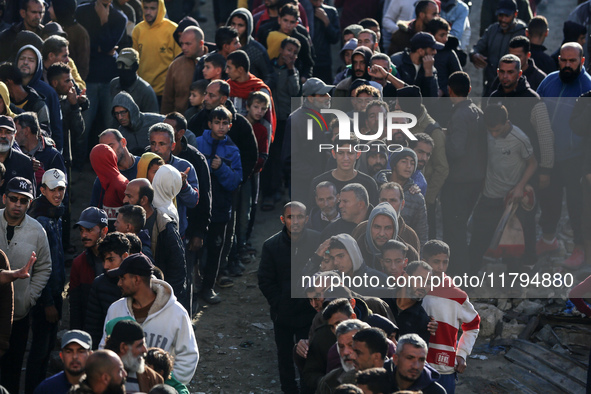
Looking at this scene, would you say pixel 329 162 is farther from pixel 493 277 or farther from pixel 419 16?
pixel 419 16

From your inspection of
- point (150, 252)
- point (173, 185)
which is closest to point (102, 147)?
point (173, 185)

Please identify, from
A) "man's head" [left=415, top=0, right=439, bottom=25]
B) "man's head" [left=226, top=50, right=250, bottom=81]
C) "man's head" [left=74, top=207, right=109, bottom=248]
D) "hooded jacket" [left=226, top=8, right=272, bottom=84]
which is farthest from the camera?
"man's head" [left=415, top=0, right=439, bottom=25]

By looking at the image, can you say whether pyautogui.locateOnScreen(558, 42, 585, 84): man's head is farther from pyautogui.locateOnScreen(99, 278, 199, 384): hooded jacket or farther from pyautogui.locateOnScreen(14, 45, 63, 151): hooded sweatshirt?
pyautogui.locateOnScreen(99, 278, 199, 384): hooded jacket

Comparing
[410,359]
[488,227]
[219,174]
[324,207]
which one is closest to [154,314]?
[410,359]

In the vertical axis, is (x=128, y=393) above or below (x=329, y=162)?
below

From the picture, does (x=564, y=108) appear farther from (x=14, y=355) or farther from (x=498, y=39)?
(x=14, y=355)

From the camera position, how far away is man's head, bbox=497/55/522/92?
10289 mm

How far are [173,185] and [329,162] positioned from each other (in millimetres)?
2058

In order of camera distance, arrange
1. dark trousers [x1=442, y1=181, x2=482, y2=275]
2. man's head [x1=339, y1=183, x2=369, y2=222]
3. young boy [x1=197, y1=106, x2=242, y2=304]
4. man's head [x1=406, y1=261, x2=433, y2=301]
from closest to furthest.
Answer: man's head [x1=406, y1=261, x2=433, y2=301] < man's head [x1=339, y1=183, x2=369, y2=222] < young boy [x1=197, y1=106, x2=242, y2=304] < dark trousers [x1=442, y1=181, x2=482, y2=275]

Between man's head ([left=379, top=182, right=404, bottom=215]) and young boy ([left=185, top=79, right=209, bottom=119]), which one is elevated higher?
young boy ([left=185, top=79, right=209, bottom=119])

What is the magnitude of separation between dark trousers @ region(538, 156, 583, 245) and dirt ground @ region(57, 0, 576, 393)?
2082 mm

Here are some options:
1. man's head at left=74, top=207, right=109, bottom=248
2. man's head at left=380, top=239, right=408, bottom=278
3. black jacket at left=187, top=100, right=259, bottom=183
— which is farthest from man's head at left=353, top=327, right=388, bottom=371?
black jacket at left=187, top=100, right=259, bottom=183

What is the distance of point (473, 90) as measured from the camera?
15086 millimetres

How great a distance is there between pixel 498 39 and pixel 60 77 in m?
5.71
